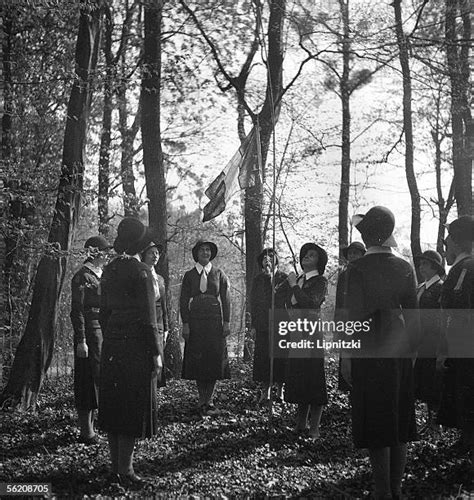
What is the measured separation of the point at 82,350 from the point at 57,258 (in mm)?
2023

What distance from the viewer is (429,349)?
26.1 feet

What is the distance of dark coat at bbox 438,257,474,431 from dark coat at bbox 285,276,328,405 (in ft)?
4.75

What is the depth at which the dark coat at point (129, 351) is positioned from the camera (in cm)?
543

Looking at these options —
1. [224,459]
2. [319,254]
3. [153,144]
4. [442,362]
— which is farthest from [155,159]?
[442,362]

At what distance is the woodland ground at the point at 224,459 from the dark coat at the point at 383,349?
2.21ft

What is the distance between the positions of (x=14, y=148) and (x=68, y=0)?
472 centimetres

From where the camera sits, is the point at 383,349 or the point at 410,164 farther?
the point at 410,164

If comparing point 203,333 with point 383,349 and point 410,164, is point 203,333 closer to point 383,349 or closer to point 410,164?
point 383,349

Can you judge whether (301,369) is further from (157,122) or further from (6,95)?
(157,122)

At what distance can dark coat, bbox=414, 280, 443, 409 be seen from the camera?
7.73 metres

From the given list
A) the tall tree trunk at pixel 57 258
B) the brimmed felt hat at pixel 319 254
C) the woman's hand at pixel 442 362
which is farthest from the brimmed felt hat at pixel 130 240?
the woman's hand at pixel 442 362

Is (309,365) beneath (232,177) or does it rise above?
beneath

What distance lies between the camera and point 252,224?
13562mm

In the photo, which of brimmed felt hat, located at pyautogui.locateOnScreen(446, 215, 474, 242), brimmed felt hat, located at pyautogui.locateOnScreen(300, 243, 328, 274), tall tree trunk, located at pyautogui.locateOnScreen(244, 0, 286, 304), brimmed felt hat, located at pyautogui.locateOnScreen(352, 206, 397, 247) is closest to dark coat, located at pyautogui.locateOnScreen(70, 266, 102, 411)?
brimmed felt hat, located at pyautogui.locateOnScreen(300, 243, 328, 274)
